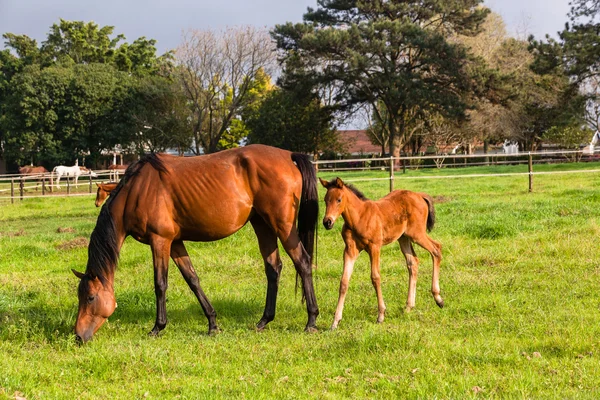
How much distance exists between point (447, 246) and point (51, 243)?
707 centimetres

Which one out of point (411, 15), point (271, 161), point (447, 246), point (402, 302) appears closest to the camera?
point (271, 161)

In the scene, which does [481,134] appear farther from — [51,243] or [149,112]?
[51,243]

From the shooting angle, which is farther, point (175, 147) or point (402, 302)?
point (175, 147)

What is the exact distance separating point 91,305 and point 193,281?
0.99 metres

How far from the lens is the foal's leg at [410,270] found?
6.14 meters

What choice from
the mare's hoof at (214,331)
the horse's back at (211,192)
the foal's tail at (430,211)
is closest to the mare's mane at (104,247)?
the horse's back at (211,192)

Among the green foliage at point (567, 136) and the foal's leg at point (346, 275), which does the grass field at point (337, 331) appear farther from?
the green foliage at point (567, 136)

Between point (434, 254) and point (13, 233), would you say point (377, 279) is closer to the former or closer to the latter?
point (434, 254)

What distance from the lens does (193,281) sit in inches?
236

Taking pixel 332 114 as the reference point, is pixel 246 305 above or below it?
below

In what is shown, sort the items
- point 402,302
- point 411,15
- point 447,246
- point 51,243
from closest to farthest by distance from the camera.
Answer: point 402,302
point 447,246
point 51,243
point 411,15

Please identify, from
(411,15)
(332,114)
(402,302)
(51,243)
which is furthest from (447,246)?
(332,114)

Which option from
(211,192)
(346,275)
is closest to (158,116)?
(211,192)

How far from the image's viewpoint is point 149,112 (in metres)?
45.6
